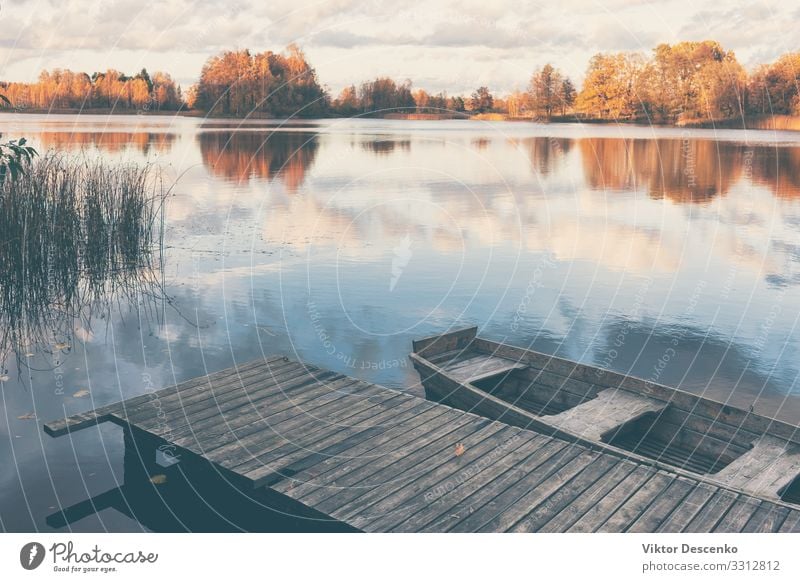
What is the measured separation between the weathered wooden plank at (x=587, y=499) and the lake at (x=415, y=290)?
12.2ft

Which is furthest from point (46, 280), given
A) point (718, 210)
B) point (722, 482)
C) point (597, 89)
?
point (597, 89)

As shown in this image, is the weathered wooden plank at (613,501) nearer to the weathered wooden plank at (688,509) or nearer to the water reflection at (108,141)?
the weathered wooden plank at (688,509)

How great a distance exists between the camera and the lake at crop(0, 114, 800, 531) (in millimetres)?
12031

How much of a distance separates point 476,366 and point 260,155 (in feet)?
121

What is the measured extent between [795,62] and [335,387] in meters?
50.4

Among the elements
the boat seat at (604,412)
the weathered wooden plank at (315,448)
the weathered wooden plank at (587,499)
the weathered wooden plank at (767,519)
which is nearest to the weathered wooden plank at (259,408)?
the weathered wooden plank at (315,448)

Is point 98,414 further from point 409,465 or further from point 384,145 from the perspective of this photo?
point 384,145

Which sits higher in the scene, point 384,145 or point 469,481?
point 384,145

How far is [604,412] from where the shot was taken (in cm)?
1023

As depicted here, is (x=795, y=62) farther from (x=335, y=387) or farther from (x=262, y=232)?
(x=335, y=387)

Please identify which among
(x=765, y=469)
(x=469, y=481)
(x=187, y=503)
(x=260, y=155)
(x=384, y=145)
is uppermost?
(x=384, y=145)

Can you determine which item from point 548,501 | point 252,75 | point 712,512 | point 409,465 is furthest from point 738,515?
point 252,75

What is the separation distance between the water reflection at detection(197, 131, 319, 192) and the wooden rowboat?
22.6 meters
